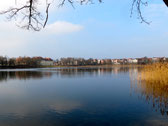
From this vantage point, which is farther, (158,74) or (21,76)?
(21,76)

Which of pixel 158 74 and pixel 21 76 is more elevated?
pixel 158 74

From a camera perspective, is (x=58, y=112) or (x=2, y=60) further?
(x=2, y=60)

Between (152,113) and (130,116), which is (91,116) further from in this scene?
(152,113)

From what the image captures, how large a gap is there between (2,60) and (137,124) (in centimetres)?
8018

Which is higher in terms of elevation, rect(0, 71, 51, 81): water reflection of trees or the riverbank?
the riverbank

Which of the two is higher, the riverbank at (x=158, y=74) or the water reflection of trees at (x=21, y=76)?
the riverbank at (x=158, y=74)

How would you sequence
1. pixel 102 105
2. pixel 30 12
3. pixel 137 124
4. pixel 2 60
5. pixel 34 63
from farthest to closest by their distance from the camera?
pixel 34 63
pixel 2 60
pixel 102 105
pixel 137 124
pixel 30 12

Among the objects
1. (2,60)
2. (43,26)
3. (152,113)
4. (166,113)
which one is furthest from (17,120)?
(2,60)

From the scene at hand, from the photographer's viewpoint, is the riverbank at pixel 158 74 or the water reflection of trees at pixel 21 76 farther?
the water reflection of trees at pixel 21 76

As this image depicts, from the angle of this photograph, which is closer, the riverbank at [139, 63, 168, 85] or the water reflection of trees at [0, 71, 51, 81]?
the riverbank at [139, 63, 168, 85]

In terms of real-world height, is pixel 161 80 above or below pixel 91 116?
above

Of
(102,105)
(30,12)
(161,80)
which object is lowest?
(102,105)

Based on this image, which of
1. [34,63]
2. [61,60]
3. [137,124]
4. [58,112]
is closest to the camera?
[137,124]

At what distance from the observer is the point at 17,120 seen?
499 cm
